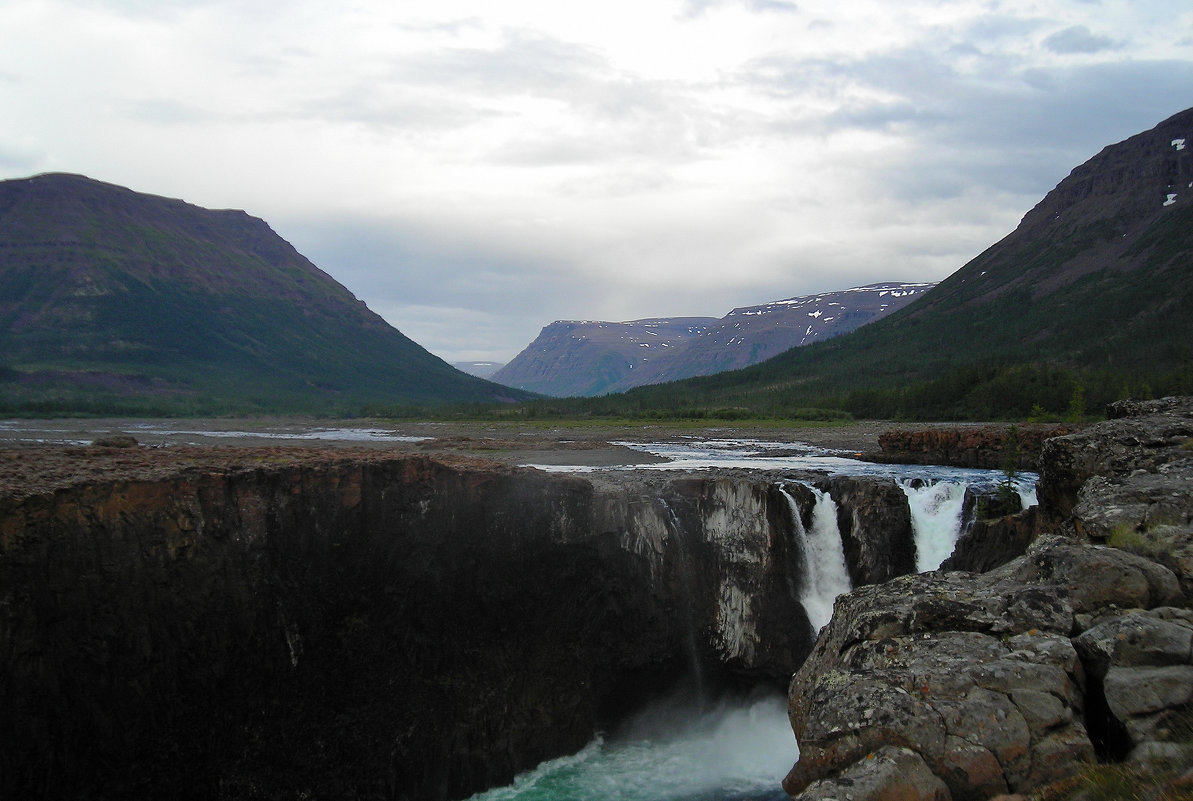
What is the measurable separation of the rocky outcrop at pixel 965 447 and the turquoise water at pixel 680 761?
89.2 ft

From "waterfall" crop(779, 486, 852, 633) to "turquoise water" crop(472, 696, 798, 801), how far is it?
3.70 metres

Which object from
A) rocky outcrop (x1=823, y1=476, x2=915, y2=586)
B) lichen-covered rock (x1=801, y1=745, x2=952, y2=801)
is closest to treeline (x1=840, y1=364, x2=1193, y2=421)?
rocky outcrop (x1=823, y1=476, x2=915, y2=586)

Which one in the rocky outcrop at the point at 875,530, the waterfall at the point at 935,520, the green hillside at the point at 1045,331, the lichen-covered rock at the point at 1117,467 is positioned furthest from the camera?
the green hillside at the point at 1045,331

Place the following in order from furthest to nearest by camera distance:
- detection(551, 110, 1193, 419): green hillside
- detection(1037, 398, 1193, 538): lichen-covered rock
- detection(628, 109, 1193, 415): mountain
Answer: detection(628, 109, 1193, 415): mountain → detection(551, 110, 1193, 419): green hillside → detection(1037, 398, 1193, 538): lichen-covered rock

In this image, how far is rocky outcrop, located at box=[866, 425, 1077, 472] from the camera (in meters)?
47.1

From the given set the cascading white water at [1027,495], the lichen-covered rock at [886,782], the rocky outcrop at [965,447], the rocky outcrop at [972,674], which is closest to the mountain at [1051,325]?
the rocky outcrop at [965,447]

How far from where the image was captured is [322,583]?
22.1m

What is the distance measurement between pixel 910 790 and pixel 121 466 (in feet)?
69.2

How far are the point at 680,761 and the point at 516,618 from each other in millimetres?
6749

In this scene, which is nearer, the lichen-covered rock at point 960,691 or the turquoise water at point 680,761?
the lichen-covered rock at point 960,691

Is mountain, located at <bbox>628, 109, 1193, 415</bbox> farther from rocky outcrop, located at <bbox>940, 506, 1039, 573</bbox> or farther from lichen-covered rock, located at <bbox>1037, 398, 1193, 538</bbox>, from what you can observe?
lichen-covered rock, located at <bbox>1037, 398, 1193, 538</bbox>

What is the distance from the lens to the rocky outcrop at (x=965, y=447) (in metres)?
47.1

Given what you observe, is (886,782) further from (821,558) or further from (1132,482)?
(821,558)

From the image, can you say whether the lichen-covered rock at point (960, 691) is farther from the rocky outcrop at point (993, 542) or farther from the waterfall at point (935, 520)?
the waterfall at point (935, 520)
